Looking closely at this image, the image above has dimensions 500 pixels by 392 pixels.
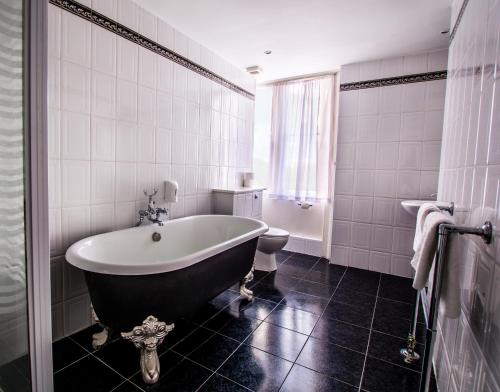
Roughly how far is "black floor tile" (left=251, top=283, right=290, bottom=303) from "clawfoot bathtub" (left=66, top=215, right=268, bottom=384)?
399 mm

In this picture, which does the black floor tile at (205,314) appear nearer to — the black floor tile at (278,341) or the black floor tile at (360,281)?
the black floor tile at (278,341)

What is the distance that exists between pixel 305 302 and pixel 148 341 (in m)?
1.40

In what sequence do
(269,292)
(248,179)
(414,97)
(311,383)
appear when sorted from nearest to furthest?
(311,383) < (269,292) < (414,97) < (248,179)

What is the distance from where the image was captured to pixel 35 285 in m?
1.04

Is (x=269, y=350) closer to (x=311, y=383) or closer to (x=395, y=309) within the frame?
(x=311, y=383)

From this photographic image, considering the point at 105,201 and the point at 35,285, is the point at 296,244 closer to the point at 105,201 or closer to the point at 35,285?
the point at 105,201

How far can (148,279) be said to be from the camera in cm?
138

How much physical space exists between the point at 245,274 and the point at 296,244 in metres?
1.75

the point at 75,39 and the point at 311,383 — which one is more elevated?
the point at 75,39

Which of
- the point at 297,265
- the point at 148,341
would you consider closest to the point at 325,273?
the point at 297,265

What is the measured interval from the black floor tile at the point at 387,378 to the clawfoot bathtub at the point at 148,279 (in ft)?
3.34

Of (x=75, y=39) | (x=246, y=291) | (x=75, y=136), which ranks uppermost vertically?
(x=75, y=39)

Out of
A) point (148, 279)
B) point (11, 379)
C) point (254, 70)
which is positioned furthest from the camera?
point (254, 70)

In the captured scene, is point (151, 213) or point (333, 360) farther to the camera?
point (151, 213)
